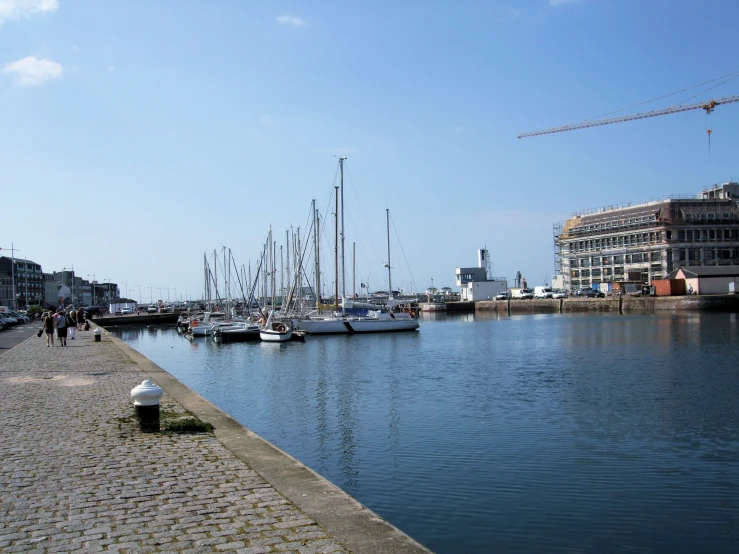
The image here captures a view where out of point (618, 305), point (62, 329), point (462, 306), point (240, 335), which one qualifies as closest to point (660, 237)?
point (618, 305)

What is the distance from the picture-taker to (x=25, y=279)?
167 metres

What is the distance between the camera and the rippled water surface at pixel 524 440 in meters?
11.8

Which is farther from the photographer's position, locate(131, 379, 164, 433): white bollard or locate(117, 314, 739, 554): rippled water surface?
locate(131, 379, 164, 433): white bollard

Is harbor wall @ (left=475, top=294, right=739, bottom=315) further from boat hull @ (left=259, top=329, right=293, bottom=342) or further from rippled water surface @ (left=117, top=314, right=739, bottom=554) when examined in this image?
boat hull @ (left=259, top=329, right=293, bottom=342)

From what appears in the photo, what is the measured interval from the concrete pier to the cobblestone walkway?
0.01m

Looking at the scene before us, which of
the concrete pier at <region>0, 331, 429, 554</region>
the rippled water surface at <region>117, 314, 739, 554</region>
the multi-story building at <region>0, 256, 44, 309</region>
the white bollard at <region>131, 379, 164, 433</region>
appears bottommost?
the rippled water surface at <region>117, 314, 739, 554</region>

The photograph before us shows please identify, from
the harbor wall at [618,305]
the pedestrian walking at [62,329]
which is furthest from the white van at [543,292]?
the pedestrian walking at [62,329]

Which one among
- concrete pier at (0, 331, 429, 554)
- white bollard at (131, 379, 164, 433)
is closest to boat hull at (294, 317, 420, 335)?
concrete pier at (0, 331, 429, 554)

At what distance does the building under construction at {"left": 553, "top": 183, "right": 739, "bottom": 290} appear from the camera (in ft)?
439

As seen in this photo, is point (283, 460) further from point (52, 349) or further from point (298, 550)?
point (52, 349)

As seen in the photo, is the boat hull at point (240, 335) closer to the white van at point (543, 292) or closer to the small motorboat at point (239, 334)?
the small motorboat at point (239, 334)

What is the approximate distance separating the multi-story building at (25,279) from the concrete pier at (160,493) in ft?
530

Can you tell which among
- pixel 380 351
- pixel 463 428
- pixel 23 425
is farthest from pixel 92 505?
pixel 380 351

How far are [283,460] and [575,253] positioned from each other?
153435mm
